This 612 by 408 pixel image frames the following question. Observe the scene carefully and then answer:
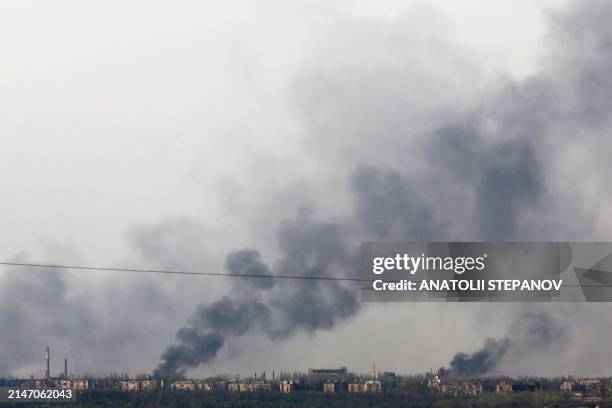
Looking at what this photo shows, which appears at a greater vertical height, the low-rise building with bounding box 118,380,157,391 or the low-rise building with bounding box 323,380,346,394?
the low-rise building with bounding box 118,380,157,391

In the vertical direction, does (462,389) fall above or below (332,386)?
below

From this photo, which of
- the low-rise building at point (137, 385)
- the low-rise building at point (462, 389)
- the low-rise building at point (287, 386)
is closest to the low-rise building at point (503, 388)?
the low-rise building at point (462, 389)

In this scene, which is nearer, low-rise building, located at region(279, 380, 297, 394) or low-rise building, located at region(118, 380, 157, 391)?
low-rise building, located at region(118, 380, 157, 391)

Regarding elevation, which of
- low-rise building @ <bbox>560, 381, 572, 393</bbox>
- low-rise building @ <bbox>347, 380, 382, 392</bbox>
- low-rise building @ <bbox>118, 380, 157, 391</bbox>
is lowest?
low-rise building @ <bbox>560, 381, 572, 393</bbox>

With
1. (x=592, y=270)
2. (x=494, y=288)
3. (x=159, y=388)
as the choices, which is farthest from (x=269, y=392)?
(x=592, y=270)

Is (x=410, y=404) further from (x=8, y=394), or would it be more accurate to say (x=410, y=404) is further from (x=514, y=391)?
(x=8, y=394)

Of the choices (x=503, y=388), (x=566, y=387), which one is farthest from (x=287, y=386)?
(x=566, y=387)

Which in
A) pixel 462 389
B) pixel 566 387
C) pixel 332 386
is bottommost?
pixel 566 387

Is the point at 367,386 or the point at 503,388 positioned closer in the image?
the point at 503,388

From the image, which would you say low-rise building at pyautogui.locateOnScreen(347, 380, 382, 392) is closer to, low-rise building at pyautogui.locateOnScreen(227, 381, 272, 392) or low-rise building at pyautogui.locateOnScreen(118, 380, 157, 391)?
low-rise building at pyautogui.locateOnScreen(227, 381, 272, 392)

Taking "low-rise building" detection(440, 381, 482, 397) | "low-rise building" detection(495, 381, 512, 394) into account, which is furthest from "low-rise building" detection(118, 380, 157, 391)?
"low-rise building" detection(495, 381, 512, 394)

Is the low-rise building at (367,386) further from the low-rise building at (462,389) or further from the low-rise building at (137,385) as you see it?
the low-rise building at (137,385)

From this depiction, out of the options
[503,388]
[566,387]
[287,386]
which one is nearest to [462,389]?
[503,388]

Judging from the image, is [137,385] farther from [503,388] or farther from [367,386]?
[503,388]
